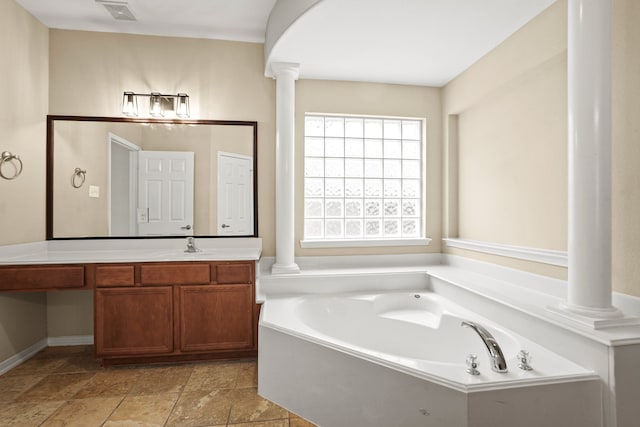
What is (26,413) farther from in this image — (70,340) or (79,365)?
(70,340)

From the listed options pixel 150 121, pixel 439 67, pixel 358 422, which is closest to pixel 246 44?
pixel 150 121

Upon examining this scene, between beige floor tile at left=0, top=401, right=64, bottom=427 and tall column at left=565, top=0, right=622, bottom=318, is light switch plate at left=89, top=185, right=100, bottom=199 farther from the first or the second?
tall column at left=565, top=0, right=622, bottom=318

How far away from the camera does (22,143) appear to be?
9.02 ft

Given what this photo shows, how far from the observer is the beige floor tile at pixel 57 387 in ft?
7.27

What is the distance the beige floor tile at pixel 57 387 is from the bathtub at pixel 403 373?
1.26 metres

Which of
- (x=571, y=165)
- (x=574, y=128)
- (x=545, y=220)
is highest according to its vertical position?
(x=574, y=128)

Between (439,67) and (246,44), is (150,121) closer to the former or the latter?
(246,44)

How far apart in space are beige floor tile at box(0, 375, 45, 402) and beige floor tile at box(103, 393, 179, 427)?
0.73 m

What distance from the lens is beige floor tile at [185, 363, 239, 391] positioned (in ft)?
7.73

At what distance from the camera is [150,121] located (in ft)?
10.3

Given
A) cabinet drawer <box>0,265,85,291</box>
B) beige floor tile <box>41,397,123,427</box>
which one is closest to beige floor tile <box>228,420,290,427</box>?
beige floor tile <box>41,397,123,427</box>

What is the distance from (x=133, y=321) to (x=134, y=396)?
56cm

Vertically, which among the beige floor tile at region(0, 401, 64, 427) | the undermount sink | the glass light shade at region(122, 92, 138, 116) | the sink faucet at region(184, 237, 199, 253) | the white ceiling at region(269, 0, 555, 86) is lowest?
the beige floor tile at region(0, 401, 64, 427)

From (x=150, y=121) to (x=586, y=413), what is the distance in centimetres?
354
